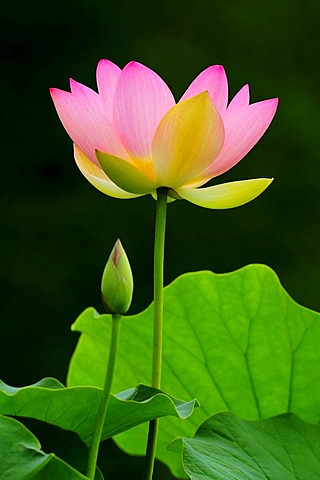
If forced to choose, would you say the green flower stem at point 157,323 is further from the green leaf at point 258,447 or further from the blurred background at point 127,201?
the blurred background at point 127,201

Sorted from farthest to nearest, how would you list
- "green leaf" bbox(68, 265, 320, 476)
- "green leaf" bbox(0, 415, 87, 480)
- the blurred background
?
the blurred background, "green leaf" bbox(68, 265, 320, 476), "green leaf" bbox(0, 415, 87, 480)

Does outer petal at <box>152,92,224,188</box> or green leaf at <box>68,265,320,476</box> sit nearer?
outer petal at <box>152,92,224,188</box>

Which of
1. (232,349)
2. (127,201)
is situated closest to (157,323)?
(232,349)

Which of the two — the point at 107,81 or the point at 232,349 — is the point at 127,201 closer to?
the point at 232,349

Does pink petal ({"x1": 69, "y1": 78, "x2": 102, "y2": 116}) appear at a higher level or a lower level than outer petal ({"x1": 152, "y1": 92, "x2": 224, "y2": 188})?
higher

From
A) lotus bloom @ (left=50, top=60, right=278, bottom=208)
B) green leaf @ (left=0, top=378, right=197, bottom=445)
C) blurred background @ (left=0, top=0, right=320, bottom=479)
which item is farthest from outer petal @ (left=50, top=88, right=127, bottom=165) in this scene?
blurred background @ (left=0, top=0, right=320, bottom=479)

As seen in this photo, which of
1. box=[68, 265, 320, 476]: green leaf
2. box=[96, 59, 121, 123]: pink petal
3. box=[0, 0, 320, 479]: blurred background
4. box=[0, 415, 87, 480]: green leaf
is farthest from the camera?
box=[0, 0, 320, 479]: blurred background

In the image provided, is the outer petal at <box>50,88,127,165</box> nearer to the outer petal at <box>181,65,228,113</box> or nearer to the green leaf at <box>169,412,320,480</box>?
the outer petal at <box>181,65,228,113</box>
